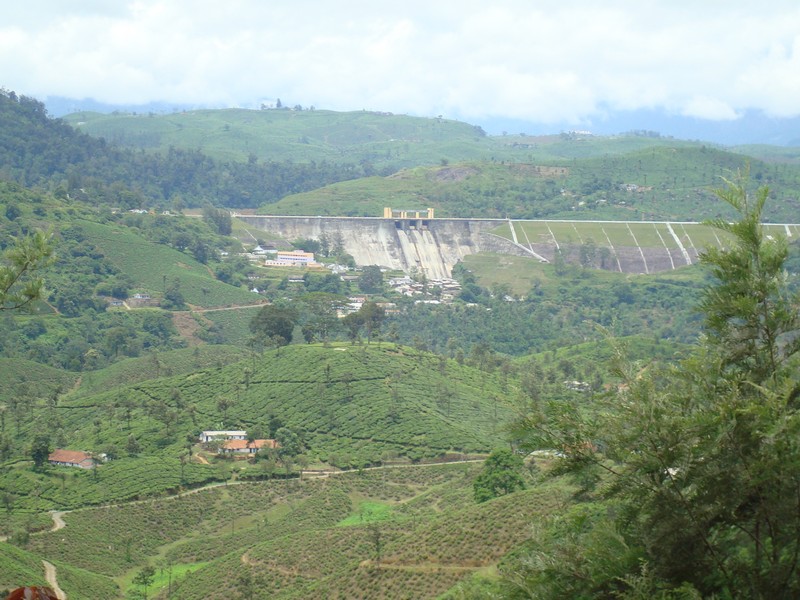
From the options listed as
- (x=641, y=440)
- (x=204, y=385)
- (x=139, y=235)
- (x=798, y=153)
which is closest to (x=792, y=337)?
(x=641, y=440)

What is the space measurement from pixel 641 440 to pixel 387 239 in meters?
86.0

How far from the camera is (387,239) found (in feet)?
305

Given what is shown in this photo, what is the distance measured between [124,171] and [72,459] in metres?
80.5

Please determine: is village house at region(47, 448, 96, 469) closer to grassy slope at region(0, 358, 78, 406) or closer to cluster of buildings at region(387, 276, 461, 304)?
grassy slope at region(0, 358, 78, 406)

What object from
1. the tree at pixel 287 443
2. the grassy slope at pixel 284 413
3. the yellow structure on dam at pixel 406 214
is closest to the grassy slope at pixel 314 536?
the grassy slope at pixel 284 413

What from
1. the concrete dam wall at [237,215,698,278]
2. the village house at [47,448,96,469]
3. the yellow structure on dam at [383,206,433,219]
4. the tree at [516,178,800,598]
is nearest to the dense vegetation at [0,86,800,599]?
the tree at [516,178,800,598]

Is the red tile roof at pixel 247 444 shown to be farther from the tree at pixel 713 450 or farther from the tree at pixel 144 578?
the tree at pixel 713 450

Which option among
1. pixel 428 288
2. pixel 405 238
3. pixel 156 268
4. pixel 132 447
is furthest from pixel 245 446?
pixel 405 238

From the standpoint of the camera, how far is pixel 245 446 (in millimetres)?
35625

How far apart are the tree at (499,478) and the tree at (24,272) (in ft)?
54.9

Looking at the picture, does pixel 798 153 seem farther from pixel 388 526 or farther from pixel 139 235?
pixel 388 526

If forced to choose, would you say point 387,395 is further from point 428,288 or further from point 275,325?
point 428,288

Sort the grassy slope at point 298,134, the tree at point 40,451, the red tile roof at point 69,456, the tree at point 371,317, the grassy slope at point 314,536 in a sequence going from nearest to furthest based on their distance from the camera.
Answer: the grassy slope at point 314,536
the tree at point 40,451
the red tile roof at point 69,456
the tree at point 371,317
the grassy slope at point 298,134

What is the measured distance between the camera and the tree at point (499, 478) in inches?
1047
